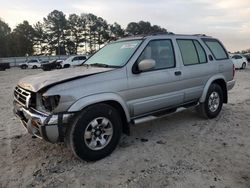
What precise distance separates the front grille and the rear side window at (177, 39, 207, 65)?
2.97m

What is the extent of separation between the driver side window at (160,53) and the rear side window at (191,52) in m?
0.33

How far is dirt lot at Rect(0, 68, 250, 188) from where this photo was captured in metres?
3.62

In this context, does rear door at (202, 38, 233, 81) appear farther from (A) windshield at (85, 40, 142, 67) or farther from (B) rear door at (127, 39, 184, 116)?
(A) windshield at (85, 40, 142, 67)

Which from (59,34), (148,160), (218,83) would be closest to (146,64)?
(148,160)

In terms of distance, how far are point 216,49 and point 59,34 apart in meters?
68.9

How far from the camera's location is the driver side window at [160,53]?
4898 mm

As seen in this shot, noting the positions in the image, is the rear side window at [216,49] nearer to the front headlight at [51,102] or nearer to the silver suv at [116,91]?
the silver suv at [116,91]

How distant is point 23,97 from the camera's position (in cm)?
426

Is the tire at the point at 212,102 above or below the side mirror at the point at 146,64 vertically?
below

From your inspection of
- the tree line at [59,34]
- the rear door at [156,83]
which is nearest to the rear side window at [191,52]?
the rear door at [156,83]

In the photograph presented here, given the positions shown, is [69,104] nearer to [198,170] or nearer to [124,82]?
[124,82]

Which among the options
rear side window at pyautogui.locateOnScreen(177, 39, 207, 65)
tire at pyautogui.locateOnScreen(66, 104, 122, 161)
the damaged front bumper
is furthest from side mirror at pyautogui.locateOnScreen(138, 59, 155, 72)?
the damaged front bumper

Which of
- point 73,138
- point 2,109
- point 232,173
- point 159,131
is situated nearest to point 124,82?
point 73,138

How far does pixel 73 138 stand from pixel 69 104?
0.49 m
